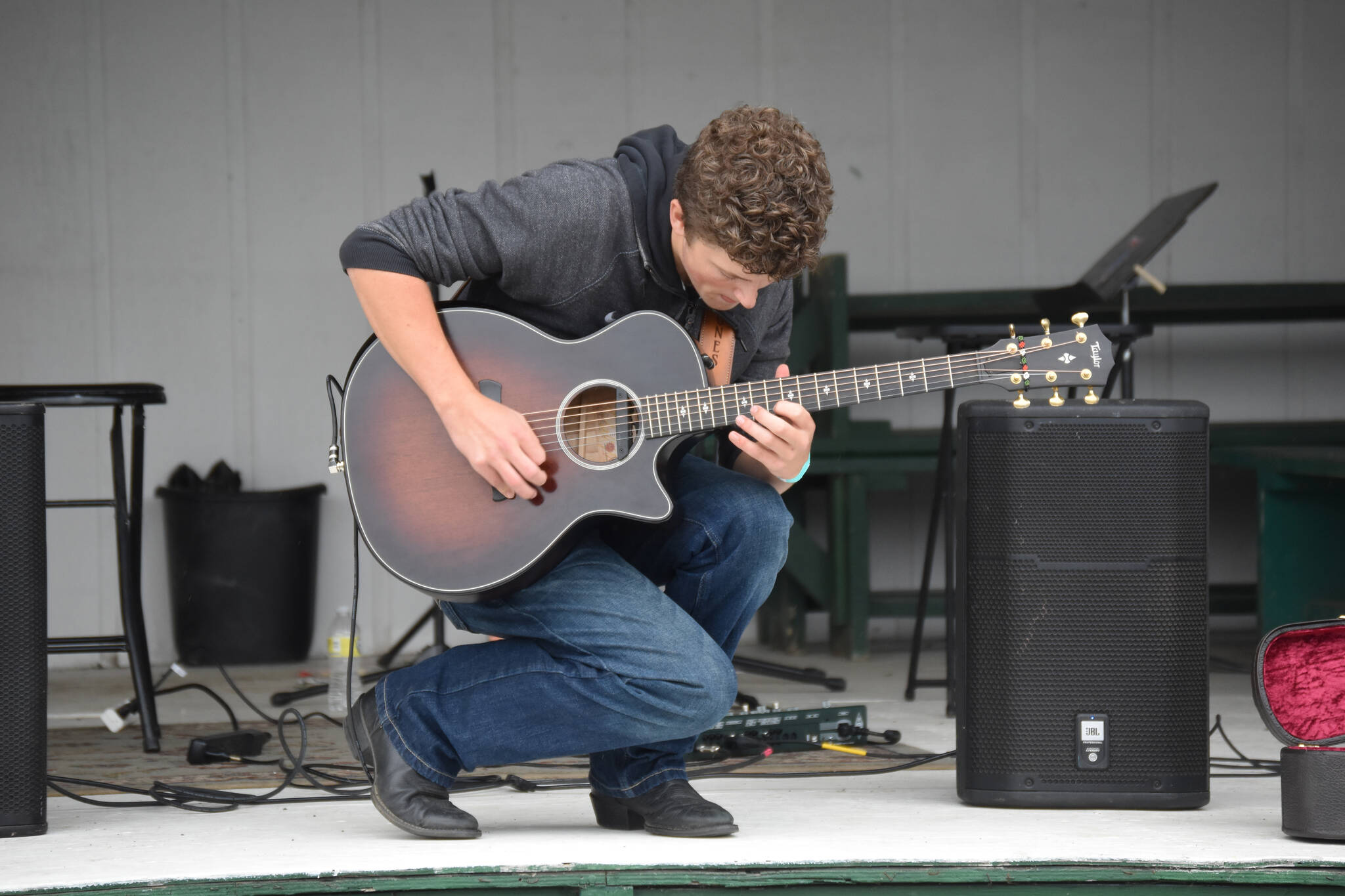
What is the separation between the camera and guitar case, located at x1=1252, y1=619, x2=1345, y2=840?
173 centimetres

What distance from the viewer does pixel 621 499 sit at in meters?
1.75

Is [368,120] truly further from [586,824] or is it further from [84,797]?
[586,824]

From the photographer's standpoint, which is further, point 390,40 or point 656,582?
point 390,40

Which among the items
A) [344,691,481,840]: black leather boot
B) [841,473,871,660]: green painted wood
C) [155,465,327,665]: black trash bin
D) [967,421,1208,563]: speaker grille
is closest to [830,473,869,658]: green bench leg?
[841,473,871,660]: green painted wood

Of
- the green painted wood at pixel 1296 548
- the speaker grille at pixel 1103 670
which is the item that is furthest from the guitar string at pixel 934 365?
the green painted wood at pixel 1296 548

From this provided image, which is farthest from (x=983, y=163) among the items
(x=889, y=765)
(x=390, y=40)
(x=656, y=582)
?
(x=656, y=582)

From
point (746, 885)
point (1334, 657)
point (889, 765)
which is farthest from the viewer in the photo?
point (889, 765)

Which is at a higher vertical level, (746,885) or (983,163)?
(983,163)

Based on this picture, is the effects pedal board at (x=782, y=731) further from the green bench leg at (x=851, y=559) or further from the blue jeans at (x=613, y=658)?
the green bench leg at (x=851, y=559)

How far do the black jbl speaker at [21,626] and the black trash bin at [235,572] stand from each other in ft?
7.26

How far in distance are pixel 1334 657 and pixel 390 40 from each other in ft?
11.4

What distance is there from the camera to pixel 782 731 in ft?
8.32

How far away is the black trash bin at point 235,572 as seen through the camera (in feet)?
13.2

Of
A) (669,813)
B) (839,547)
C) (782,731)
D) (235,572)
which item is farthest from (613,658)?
(235,572)
